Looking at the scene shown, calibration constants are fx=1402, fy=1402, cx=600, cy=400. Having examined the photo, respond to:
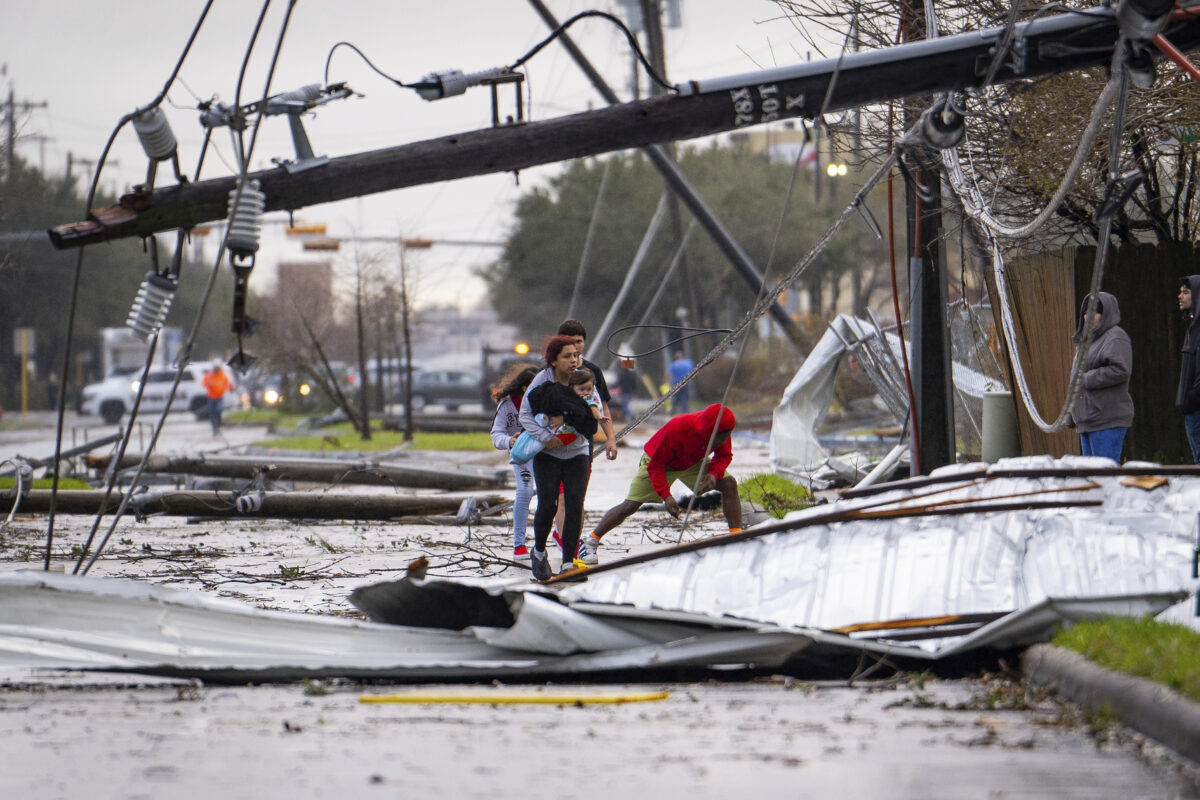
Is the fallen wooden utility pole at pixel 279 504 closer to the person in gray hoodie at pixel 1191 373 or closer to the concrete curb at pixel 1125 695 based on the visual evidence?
the person in gray hoodie at pixel 1191 373

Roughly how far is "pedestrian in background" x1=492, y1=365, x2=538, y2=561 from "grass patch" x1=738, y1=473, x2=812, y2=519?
280 cm

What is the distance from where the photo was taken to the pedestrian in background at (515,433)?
1030 cm

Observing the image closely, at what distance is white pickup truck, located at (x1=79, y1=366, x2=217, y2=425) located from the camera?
44.4m

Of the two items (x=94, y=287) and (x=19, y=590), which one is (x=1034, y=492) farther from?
(x=94, y=287)

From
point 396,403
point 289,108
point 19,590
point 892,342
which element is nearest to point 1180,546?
point 289,108

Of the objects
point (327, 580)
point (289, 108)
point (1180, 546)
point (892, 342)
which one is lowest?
point (327, 580)

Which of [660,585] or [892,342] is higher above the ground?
[892,342]

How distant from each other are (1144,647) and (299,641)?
3.59m

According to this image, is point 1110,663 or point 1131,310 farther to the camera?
point 1131,310

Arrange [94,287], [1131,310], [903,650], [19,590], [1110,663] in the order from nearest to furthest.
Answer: [1110,663] → [903,650] → [19,590] → [1131,310] → [94,287]

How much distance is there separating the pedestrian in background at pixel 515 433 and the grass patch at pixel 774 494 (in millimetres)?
2803

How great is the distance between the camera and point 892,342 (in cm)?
1656

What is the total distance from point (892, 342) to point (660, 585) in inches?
421

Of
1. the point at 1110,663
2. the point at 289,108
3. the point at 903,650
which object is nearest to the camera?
the point at 1110,663
